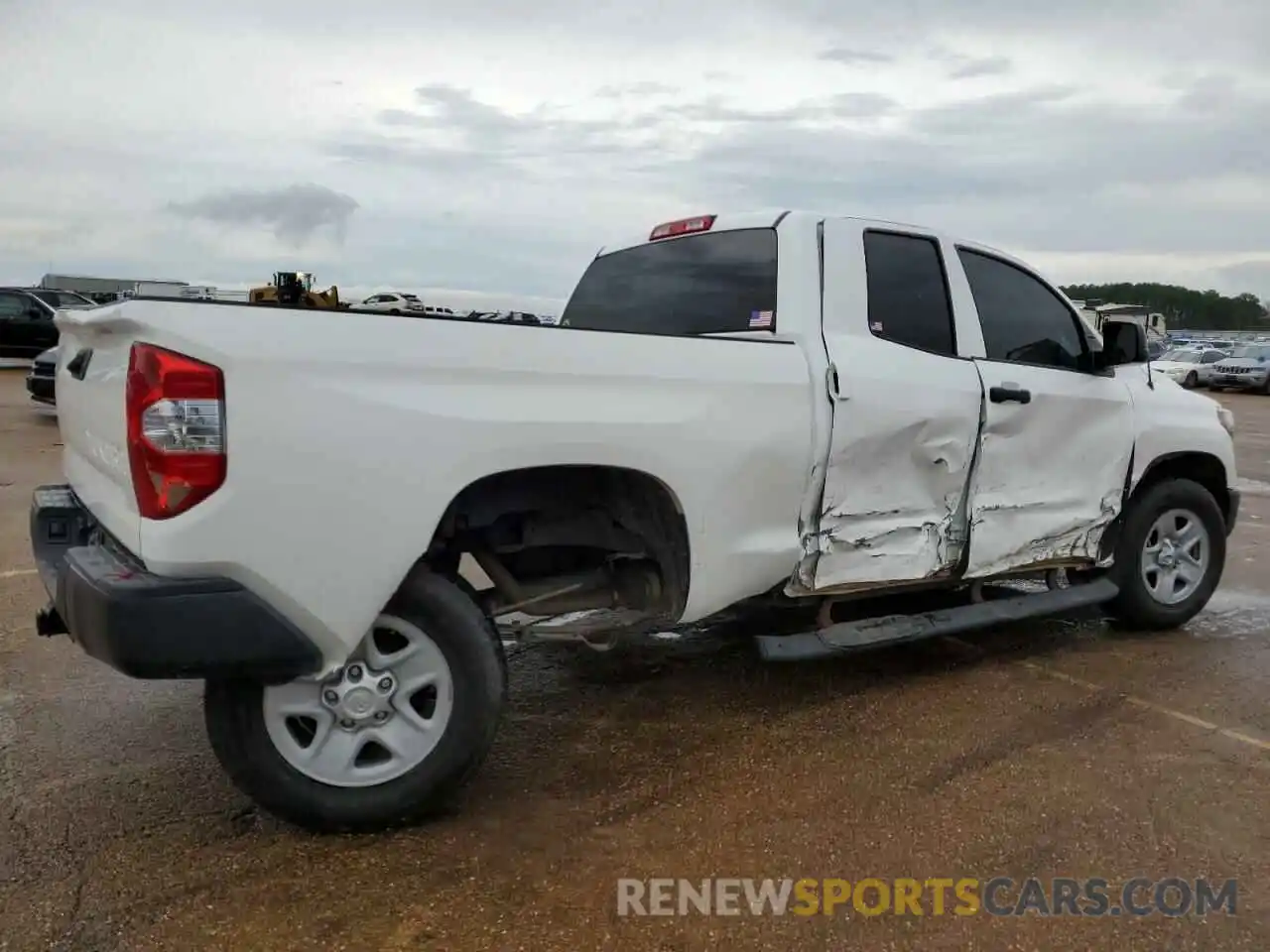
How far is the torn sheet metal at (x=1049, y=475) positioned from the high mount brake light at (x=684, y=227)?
137cm

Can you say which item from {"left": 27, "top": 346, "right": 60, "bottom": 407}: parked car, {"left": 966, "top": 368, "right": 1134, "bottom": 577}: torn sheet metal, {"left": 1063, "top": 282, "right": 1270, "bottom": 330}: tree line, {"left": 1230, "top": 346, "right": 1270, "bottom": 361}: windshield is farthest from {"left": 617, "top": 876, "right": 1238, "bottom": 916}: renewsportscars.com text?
{"left": 1063, "top": 282, "right": 1270, "bottom": 330}: tree line

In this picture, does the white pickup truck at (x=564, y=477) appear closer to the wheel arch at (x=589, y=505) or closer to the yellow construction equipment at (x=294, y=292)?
the wheel arch at (x=589, y=505)

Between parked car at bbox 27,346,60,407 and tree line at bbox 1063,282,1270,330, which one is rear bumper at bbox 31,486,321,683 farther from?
tree line at bbox 1063,282,1270,330

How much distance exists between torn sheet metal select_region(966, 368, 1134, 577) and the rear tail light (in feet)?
10.0

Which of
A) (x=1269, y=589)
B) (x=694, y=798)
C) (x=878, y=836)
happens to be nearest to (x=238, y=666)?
(x=694, y=798)

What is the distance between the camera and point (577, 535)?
12.3ft

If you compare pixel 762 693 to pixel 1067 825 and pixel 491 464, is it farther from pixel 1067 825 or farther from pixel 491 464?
pixel 491 464

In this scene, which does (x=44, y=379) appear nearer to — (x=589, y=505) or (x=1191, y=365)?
(x=589, y=505)

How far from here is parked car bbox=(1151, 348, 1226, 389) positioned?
106 ft

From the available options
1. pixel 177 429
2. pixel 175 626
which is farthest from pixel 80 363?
pixel 175 626

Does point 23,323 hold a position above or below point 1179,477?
above

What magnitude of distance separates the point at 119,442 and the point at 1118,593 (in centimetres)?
463

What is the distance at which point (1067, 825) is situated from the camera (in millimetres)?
3387

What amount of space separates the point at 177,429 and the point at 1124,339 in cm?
440
